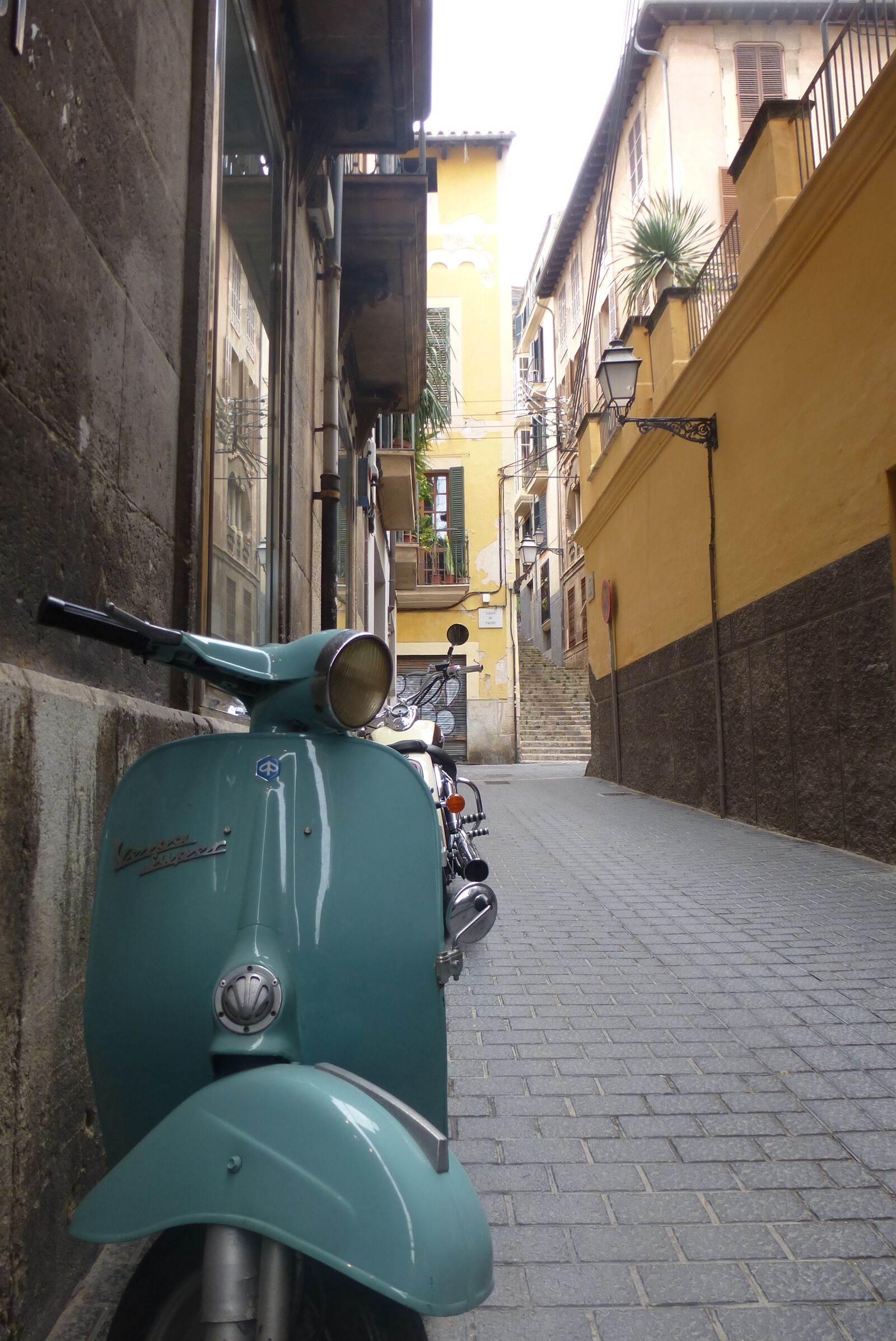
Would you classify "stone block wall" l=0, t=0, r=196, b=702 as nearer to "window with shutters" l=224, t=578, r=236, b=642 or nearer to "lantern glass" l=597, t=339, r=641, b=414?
"window with shutters" l=224, t=578, r=236, b=642

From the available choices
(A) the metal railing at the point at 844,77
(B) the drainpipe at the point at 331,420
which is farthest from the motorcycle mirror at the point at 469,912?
(A) the metal railing at the point at 844,77

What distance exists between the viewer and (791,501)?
8133mm

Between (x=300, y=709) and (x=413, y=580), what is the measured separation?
2206cm

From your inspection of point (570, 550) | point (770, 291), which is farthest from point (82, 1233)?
point (570, 550)

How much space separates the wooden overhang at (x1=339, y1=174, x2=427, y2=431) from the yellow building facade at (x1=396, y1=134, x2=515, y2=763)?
13894 millimetres

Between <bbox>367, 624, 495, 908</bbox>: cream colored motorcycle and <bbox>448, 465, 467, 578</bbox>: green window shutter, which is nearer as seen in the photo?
<bbox>367, 624, 495, 908</bbox>: cream colored motorcycle

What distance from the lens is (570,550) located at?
33531 millimetres

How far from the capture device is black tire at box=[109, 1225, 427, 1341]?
53.7 inches

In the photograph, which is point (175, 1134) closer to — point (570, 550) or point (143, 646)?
point (143, 646)

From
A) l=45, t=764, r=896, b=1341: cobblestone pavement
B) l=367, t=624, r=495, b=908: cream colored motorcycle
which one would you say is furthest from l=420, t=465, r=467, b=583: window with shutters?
l=367, t=624, r=495, b=908: cream colored motorcycle

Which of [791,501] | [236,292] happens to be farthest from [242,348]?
[791,501]

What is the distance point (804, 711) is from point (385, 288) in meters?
5.19

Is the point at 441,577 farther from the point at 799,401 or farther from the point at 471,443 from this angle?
the point at 799,401

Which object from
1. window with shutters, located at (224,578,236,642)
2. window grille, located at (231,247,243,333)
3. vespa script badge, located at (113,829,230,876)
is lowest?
vespa script badge, located at (113,829,230,876)
